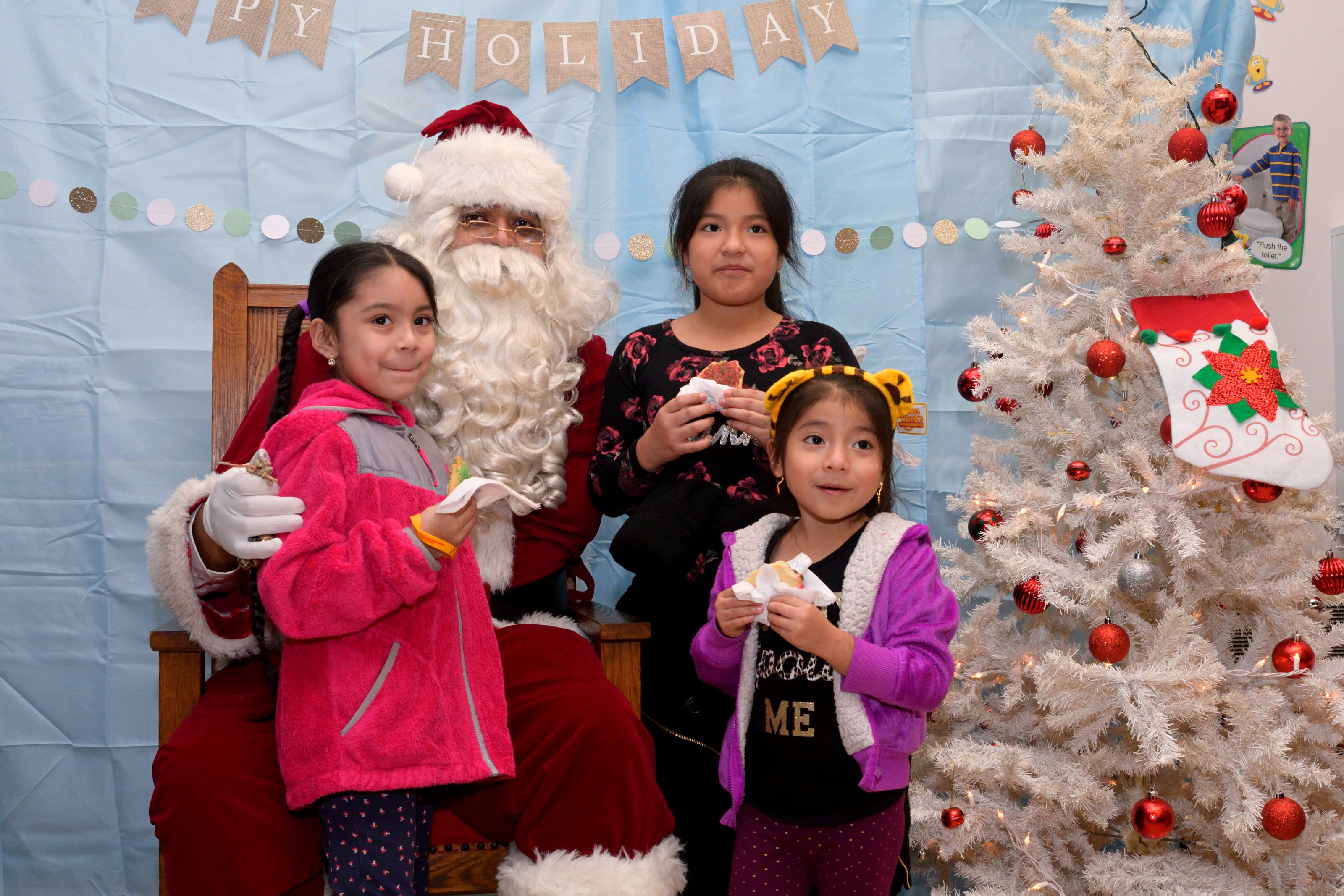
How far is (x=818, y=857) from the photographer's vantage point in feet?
5.86

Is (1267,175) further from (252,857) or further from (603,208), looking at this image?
(252,857)

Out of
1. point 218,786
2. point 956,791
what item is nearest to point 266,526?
point 218,786

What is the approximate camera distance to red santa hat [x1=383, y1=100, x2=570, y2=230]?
7.66 ft

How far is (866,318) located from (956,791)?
1410 millimetres

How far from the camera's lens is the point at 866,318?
3033 millimetres

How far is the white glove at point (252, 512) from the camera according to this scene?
1.62 m

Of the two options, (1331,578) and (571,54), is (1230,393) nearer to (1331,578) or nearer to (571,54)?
(1331,578)

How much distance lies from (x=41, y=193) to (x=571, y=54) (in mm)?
1526

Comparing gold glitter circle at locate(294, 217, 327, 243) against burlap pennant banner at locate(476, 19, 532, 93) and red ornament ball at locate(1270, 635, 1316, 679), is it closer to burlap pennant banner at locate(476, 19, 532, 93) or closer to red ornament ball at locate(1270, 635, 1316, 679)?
burlap pennant banner at locate(476, 19, 532, 93)

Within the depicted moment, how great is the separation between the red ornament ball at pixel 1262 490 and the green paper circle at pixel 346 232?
237 centimetres

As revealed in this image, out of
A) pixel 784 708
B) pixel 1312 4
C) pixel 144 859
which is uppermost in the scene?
pixel 1312 4

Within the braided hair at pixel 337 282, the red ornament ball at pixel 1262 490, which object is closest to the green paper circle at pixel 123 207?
the braided hair at pixel 337 282

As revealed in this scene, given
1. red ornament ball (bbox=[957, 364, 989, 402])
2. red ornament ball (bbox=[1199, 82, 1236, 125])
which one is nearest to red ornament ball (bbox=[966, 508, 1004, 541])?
red ornament ball (bbox=[957, 364, 989, 402])

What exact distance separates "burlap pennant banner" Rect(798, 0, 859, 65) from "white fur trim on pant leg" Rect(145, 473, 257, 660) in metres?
2.11
